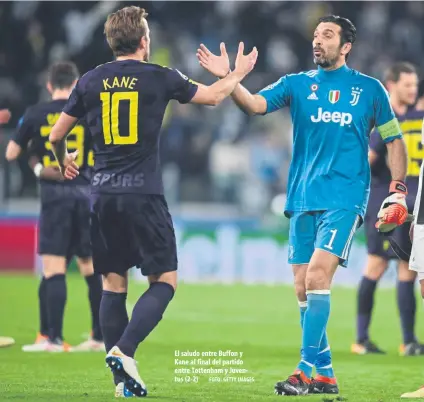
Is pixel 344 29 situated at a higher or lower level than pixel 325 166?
higher

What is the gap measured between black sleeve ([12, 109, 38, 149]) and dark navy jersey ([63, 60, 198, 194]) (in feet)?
9.80

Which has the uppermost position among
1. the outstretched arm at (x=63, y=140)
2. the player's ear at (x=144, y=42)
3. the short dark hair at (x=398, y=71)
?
the short dark hair at (x=398, y=71)

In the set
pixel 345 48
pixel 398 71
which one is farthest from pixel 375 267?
pixel 345 48

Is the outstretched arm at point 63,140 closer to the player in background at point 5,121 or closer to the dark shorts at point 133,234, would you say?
the dark shorts at point 133,234

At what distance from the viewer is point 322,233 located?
22.4 ft

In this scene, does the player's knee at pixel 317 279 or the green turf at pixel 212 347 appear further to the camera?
the green turf at pixel 212 347

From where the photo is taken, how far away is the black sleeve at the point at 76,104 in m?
6.52

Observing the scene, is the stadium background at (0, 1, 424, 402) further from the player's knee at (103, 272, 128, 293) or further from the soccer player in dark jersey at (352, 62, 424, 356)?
the player's knee at (103, 272, 128, 293)

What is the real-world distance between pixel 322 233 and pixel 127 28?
169 cm

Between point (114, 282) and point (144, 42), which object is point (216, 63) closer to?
point (144, 42)

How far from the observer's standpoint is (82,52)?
64.3ft

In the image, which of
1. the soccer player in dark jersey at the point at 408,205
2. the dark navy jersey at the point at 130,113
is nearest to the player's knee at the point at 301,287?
the dark navy jersey at the point at 130,113

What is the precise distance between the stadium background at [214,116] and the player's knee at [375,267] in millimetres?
7390

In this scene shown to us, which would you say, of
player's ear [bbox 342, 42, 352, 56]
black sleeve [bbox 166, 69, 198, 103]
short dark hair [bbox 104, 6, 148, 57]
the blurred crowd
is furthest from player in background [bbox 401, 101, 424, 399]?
the blurred crowd
